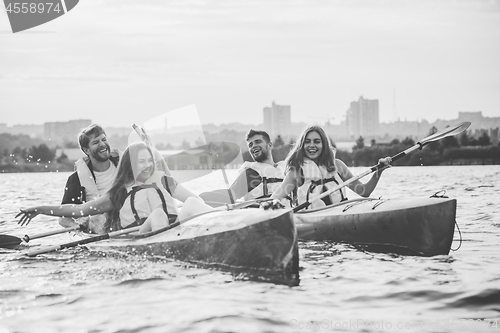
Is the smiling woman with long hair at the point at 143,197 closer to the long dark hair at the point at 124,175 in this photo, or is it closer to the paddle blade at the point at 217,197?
the long dark hair at the point at 124,175

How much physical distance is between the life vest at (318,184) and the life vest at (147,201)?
230 cm

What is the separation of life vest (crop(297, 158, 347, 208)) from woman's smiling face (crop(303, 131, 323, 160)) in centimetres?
11

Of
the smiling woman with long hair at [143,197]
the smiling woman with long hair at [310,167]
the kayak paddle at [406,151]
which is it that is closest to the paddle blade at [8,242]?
the smiling woman with long hair at [143,197]

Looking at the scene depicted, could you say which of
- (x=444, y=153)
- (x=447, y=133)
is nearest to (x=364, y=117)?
(x=444, y=153)

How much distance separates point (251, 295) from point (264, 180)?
16.0ft

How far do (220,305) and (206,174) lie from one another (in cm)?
259

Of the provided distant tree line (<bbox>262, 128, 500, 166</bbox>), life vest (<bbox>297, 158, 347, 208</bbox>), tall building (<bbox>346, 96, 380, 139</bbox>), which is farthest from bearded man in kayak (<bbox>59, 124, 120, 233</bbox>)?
tall building (<bbox>346, 96, 380, 139</bbox>)

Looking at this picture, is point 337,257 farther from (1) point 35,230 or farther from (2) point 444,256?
(1) point 35,230

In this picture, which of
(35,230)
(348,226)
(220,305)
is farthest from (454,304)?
(35,230)

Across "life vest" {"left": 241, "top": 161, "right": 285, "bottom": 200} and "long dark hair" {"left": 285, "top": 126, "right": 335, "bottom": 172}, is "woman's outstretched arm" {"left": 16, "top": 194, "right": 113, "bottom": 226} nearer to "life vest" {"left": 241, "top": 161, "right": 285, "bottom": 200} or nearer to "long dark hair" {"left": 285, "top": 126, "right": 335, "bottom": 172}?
"long dark hair" {"left": 285, "top": 126, "right": 335, "bottom": 172}

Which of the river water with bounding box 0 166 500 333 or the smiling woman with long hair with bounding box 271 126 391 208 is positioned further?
the smiling woman with long hair with bounding box 271 126 391 208

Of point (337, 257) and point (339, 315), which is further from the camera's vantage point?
point (337, 257)

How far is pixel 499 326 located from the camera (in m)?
5.19

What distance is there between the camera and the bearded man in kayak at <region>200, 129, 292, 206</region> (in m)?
11.0
